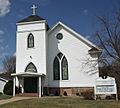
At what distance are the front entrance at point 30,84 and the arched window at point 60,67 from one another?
2.69m

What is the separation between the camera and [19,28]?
105ft

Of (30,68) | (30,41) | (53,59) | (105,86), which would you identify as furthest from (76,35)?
(105,86)

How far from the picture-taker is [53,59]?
31188 mm

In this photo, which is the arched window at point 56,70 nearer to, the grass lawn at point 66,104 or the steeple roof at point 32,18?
the steeple roof at point 32,18

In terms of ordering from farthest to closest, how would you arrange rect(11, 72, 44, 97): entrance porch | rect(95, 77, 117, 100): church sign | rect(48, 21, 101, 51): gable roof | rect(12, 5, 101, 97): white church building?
rect(48, 21, 101, 51): gable roof
rect(11, 72, 44, 97): entrance porch
rect(12, 5, 101, 97): white church building
rect(95, 77, 117, 100): church sign

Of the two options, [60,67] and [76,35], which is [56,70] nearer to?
[60,67]

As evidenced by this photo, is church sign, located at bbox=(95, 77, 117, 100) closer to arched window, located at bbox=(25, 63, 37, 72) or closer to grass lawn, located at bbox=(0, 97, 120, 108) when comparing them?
grass lawn, located at bbox=(0, 97, 120, 108)

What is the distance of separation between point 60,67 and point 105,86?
10.3m

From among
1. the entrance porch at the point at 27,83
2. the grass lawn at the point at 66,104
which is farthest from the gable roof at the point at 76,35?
the grass lawn at the point at 66,104

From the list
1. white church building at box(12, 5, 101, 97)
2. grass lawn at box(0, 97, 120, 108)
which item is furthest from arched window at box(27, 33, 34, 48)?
grass lawn at box(0, 97, 120, 108)

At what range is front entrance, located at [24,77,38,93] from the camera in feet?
101

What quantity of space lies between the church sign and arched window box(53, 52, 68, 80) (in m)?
9.56

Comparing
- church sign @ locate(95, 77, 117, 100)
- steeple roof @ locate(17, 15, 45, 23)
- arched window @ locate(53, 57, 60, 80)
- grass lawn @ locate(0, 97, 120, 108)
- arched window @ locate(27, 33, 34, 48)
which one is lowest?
grass lawn @ locate(0, 97, 120, 108)

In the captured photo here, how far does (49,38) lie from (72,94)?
7.88 meters
